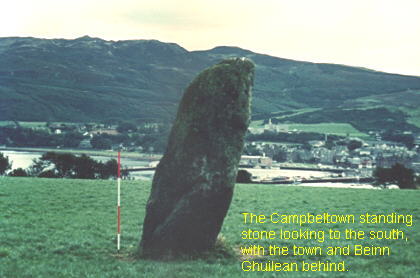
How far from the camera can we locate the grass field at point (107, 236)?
1216cm

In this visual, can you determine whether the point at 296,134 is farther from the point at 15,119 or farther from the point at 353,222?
the point at 353,222

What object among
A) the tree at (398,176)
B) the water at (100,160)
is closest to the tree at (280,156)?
the water at (100,160)

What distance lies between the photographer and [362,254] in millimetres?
14930

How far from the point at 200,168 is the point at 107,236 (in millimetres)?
5467

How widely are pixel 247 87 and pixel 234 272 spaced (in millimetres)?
5329

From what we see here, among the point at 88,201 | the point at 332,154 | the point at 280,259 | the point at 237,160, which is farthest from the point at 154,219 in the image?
the point at 332,154

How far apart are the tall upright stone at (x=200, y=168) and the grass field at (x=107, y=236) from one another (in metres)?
0.78

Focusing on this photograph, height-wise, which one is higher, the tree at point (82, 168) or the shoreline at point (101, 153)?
the tree at point (82, 168)

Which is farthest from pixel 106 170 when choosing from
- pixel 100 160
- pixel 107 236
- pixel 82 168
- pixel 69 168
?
pixel 107 236

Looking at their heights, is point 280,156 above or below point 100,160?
below

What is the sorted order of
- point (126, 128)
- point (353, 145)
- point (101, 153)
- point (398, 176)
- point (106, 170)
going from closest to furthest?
point (398, 176)
point (106, 170)
point (101, 153)
point (353, 145)
point (126, 128)

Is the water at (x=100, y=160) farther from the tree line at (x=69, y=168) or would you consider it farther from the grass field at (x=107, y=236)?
the grass field at (x=107, y=236)

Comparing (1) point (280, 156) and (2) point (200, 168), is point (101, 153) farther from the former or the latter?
(2) point (200, 168)

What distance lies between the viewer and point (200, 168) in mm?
13430
